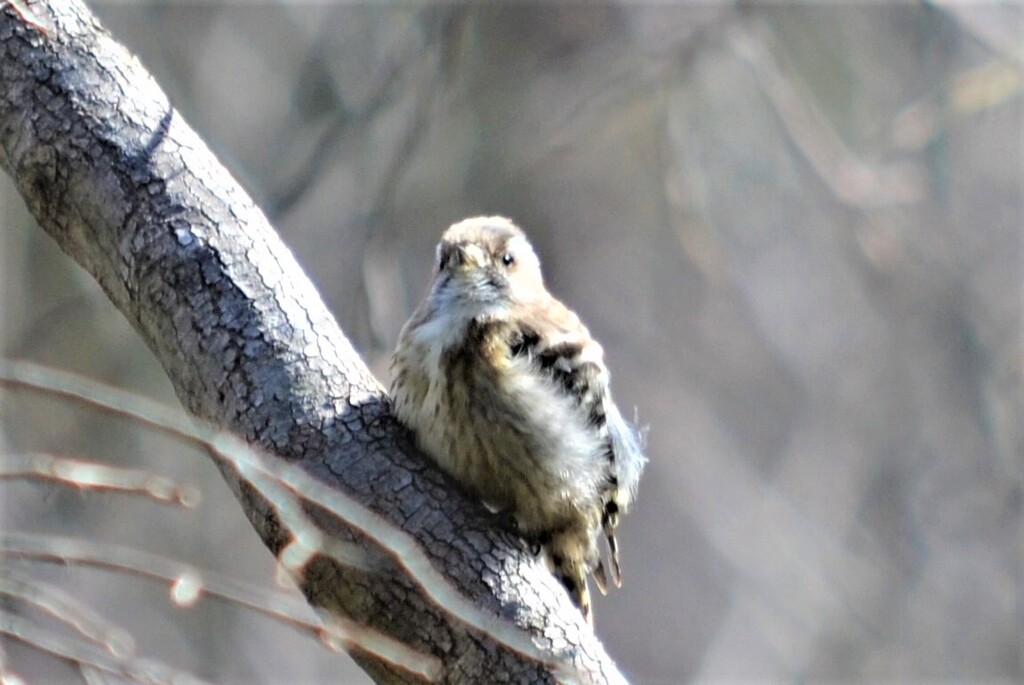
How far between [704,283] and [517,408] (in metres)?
6.23

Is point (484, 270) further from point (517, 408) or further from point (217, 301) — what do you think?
point (217, 301)

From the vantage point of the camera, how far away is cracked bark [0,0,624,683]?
262cm

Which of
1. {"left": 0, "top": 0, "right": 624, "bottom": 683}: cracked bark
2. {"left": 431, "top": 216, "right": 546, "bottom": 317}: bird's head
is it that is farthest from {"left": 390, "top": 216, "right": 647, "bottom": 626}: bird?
{"left": 0, "top": 0, "right": 624, "bottom": 683}: cracked bark

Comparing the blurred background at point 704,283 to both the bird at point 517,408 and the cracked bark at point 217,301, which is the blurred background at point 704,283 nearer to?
the bird at point 517,408

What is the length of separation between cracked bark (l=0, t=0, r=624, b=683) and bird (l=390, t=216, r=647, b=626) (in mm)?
270

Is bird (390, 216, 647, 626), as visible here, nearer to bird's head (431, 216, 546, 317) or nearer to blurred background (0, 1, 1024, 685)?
bird's head (431, 216, 546, 317)

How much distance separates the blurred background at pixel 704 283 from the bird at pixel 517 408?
2.24 metres

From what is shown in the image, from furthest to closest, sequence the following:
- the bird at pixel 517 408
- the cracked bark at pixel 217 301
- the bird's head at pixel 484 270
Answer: the bird's head at pixel 484 270 → the bird at pixel 517 408 → the cracked bark at pixel 217 301

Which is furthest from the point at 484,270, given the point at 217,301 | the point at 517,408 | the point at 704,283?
the point at 704,283

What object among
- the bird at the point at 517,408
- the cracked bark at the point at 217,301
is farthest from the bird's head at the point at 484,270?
the cracked bark at the point at 217,301

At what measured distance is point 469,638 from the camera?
98.1 inches

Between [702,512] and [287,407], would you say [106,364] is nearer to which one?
[702,512]

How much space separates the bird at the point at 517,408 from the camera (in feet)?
10.1

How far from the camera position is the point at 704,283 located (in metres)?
9.20
